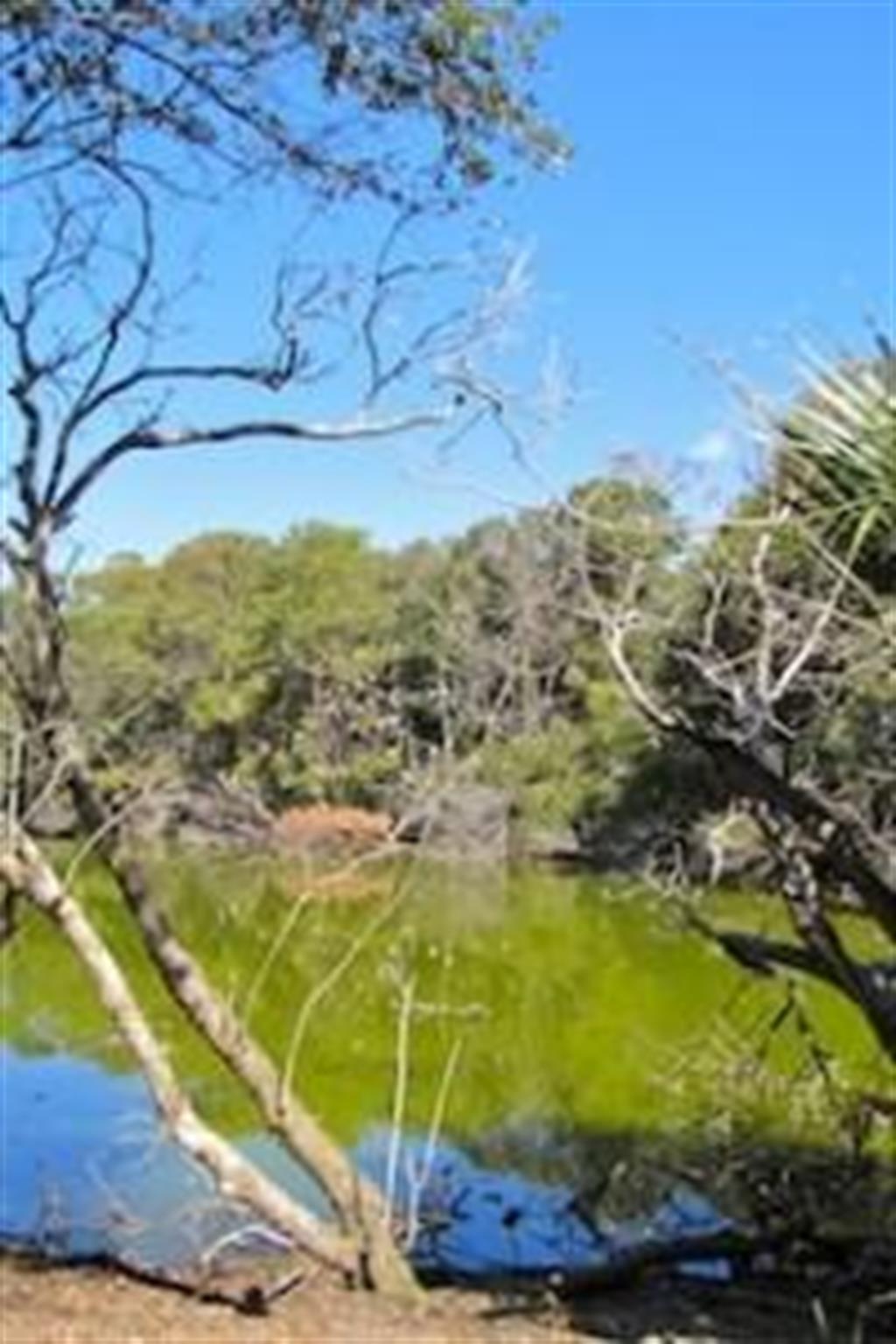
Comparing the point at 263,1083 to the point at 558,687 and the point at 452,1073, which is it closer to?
the point at 452,1073

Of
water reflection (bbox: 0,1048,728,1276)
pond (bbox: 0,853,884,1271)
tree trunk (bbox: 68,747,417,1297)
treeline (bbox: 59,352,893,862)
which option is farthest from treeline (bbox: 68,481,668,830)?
water reflection (bbox: 0,1048,728,1276)

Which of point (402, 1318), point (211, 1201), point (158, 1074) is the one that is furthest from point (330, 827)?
point (402, 1318)

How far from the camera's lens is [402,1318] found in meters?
7.71

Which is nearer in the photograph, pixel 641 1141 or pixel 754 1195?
pixel 754 1195

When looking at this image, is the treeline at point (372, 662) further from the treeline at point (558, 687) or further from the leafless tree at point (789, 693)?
the leafless tree at point (789, 693)

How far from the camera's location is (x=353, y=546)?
62281mm

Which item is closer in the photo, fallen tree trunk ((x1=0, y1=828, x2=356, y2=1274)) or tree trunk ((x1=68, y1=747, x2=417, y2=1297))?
fallen tree trunk ((x1=0, y1=828, x2=356, y2=1274))

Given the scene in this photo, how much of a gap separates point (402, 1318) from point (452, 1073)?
959cm

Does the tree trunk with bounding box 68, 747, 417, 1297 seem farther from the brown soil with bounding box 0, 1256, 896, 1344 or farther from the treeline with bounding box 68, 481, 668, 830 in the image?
the treeline with bounding box 68, 481, 668, 830

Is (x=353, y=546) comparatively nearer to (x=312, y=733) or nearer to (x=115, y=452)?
(x=312, y=733)

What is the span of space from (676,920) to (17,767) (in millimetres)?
3012

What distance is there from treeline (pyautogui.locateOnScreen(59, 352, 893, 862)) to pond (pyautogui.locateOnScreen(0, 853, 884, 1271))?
88cm

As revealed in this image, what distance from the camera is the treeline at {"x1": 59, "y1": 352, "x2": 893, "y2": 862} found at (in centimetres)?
789

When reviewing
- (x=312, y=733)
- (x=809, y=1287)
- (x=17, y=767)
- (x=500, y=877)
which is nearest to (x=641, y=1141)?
(x=312, y=733)
